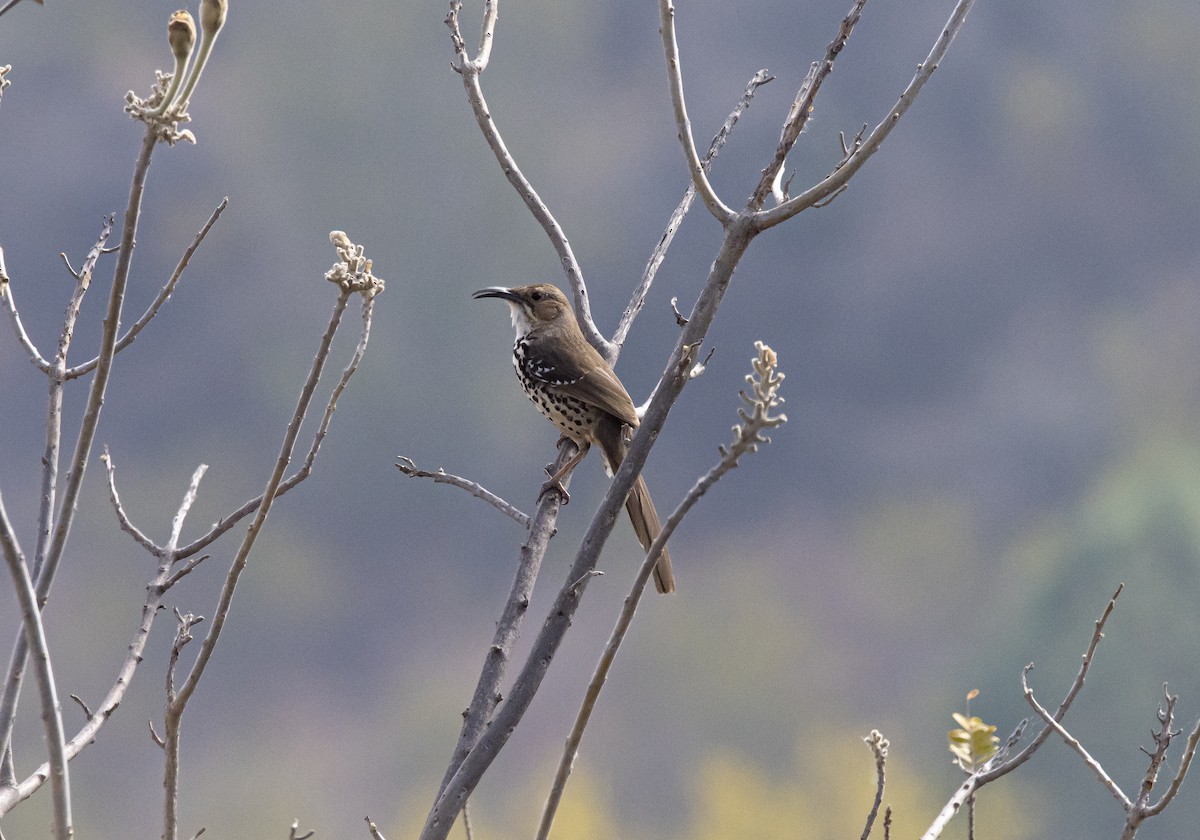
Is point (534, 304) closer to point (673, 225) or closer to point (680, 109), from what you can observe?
point (673, 225)

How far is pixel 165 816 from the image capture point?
7.58 ft

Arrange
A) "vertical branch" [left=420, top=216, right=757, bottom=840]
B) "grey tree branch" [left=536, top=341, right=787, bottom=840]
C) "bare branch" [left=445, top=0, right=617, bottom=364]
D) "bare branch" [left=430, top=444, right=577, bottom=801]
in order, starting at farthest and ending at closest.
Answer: "bare branch" [left=445, top=0, right=617, bottom=364], "bare branch" [left=430, top=444, right=577, bottom=801], "vertical branch" [left=420, top=216, right=757, bottom=840], "grey tree branch" [left=536, top=341, right=787, bottom=840]

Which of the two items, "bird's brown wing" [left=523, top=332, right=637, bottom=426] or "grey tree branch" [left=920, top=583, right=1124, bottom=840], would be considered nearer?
"grey tree branch" [left=920, top=583, right=1124, bottom=840]

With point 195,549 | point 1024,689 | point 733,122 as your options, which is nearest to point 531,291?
point 733,122

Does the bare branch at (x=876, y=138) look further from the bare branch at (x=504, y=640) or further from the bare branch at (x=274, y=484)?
the bare branch at (x=504, y=640)

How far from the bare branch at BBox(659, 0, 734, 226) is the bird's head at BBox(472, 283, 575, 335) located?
335 cm

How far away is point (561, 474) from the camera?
16.2 feet

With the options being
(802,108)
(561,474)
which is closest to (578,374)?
(561,474)

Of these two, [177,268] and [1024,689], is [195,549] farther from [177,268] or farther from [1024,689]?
[1024,689]

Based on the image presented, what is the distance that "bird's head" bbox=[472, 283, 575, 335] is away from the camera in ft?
20.6

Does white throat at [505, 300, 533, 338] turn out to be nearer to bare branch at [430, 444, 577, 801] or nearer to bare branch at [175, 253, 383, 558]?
bare branch at [430, 444, 577, 801]

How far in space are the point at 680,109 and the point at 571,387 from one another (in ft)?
8.54

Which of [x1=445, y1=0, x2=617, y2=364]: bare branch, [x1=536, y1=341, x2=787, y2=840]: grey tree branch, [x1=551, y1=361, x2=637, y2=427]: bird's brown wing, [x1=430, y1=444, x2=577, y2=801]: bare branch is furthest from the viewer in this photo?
[x1=551, y1=361, x2=637, y2=427]: bird's brown wing

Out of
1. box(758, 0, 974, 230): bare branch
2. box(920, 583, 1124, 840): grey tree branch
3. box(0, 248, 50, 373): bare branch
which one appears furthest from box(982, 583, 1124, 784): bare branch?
box(0, 248, 50, 373): bare branch
